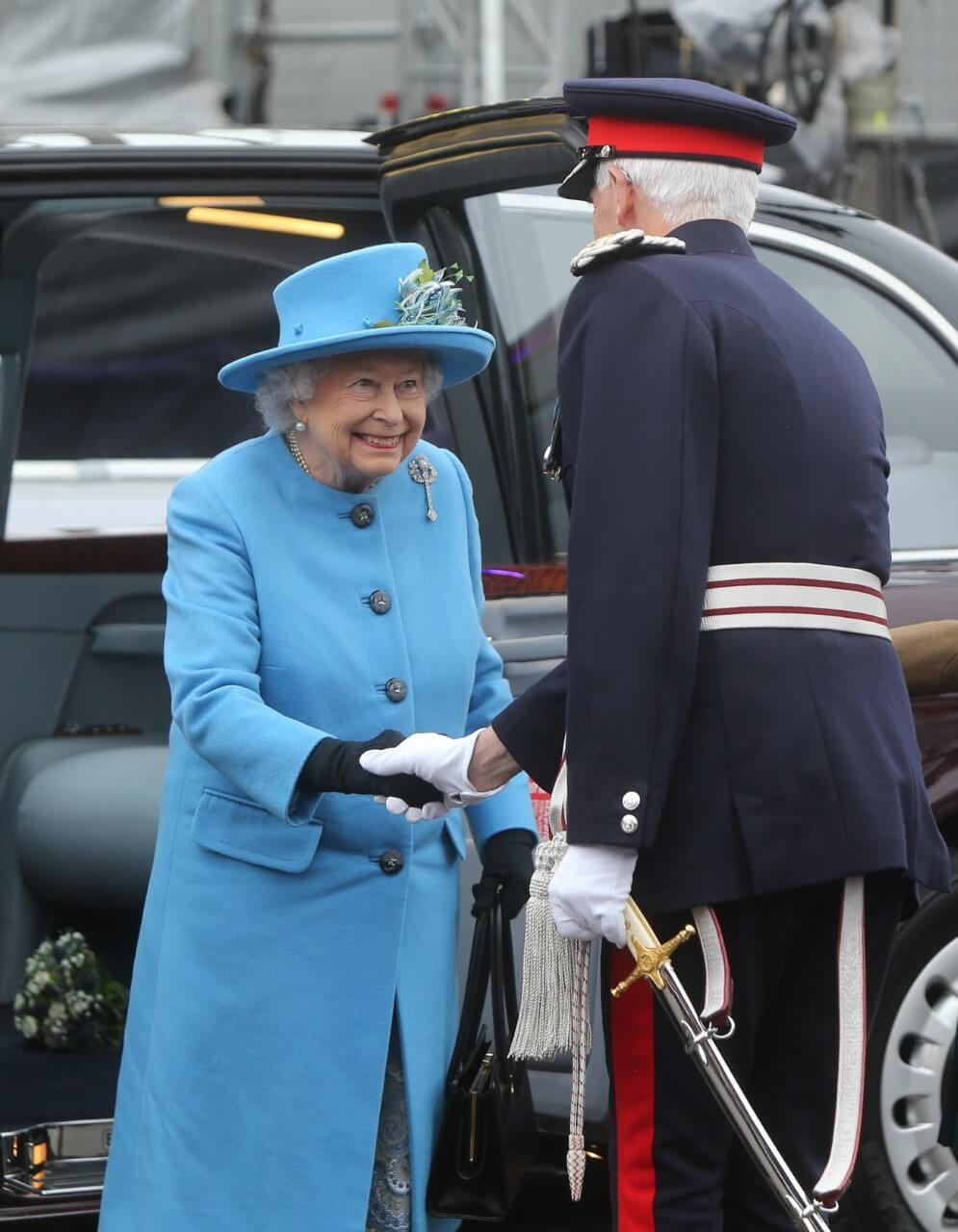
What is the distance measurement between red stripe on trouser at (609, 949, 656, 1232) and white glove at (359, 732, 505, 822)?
0.27 meters

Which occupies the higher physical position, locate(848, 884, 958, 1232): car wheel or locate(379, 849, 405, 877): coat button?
locate(379, 849, 405, 877): coat button

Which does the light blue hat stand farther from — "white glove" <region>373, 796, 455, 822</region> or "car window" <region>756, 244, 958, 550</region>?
"car window" <region>756, 244, 958, 550</region>

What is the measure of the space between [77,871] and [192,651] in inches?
76.2

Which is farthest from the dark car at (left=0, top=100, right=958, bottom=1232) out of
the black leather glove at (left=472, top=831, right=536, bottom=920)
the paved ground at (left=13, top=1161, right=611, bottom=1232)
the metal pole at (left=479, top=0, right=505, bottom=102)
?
the metal pole at (left=479, top=0, right=505, bottom=102)

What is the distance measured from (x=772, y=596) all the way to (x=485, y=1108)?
0.80 m

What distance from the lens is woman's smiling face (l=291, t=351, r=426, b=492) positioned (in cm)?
259

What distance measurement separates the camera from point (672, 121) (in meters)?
2.30

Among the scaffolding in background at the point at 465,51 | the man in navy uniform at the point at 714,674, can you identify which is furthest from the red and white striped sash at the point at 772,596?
the scaffolding in background at the point at 465,51

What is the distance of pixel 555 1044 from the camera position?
2.43 metres

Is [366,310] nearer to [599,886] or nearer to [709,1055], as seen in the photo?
[599,886]

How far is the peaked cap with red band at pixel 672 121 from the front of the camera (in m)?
2.29

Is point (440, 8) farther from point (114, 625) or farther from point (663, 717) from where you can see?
point (663, 717)

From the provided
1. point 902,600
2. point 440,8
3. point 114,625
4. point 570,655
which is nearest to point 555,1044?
point 570,655

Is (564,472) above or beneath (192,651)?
above
